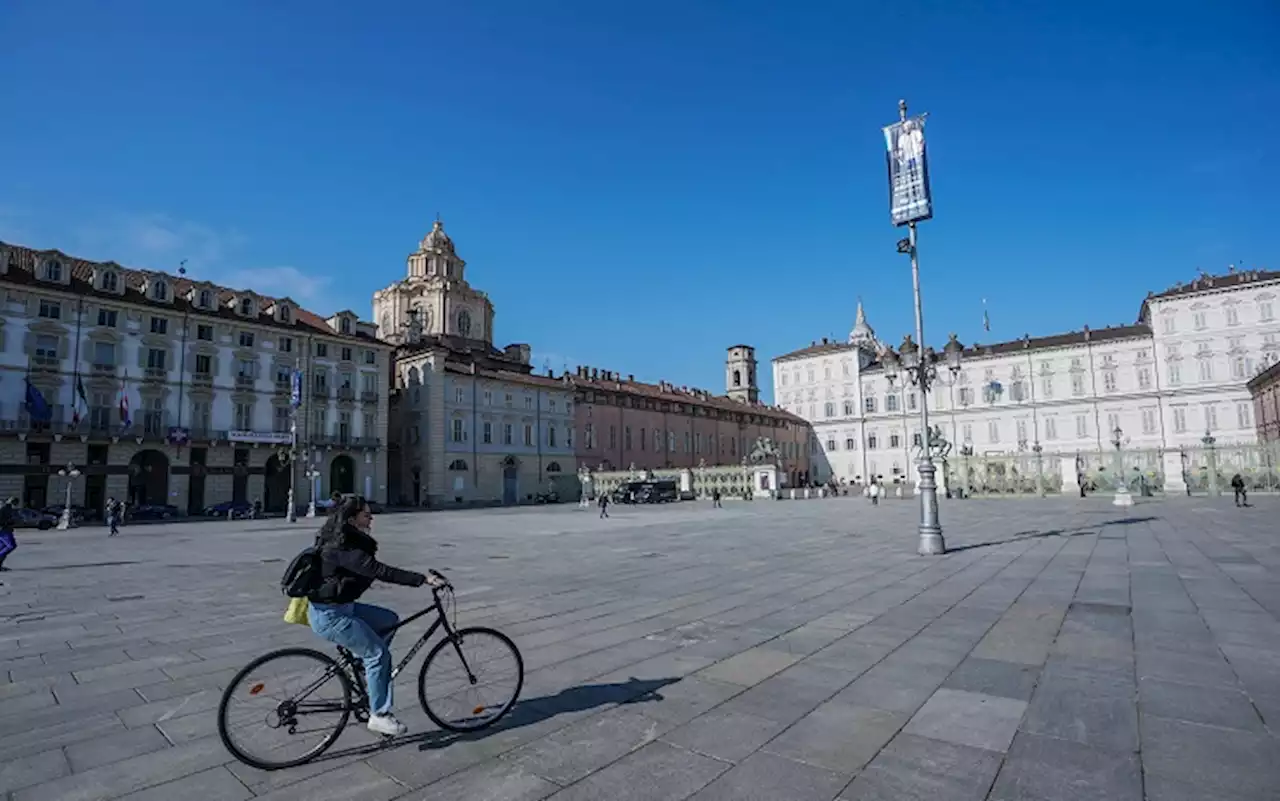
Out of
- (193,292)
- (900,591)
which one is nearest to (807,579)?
(900,591)

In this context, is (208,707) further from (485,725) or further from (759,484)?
(759,484)

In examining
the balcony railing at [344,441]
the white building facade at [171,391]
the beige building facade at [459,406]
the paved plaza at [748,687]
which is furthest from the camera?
the beige building facade at [459,406]

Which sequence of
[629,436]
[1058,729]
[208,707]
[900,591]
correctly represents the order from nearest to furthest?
1. [1058,729]
2. [208,707]
3. [900,591]
4. [629,436]

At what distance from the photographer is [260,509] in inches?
1665

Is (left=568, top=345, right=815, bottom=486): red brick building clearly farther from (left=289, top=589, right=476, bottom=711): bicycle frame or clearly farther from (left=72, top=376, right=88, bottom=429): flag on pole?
(left=289, top=589, right=476, bottom=711): bicycle frame

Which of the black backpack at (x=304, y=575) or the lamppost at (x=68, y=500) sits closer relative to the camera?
the black backpack at (x=304, y=575)

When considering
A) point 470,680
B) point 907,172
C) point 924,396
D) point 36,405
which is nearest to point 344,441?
point 36,405

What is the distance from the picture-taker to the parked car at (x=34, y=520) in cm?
3294

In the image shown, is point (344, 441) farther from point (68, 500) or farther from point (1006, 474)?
point (1006, 474)

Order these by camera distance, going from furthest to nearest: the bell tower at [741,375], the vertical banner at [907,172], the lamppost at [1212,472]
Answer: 1. the bell tower at [741,375]
2. the lamppost at [1212,472]
3. the vertical banner at [907,172]

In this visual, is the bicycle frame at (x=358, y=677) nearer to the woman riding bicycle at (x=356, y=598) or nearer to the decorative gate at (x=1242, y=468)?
the woman riding bicycle at (x=356, y=598)

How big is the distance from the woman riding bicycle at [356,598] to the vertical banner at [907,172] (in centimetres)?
1401

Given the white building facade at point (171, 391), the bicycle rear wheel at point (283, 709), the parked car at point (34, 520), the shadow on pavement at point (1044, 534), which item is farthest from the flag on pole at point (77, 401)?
the shadow on pavement at point (1044, 534)

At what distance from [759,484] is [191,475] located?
4059 centimetres
